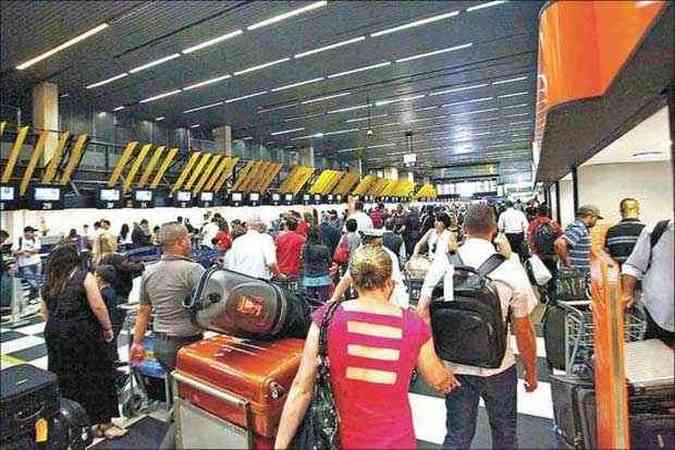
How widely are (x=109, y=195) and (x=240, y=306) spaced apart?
9.58m

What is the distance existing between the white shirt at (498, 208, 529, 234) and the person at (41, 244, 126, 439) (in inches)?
282

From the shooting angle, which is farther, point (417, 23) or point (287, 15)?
point (417, 23)

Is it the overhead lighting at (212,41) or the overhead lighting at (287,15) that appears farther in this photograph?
the overhead lighting at (212,41)

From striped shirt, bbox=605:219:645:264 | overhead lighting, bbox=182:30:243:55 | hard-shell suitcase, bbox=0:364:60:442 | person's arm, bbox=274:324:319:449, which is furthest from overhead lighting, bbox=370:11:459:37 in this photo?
hard-shell suitcase, bbox=0:364:60:442

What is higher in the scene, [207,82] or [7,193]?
[207,82]

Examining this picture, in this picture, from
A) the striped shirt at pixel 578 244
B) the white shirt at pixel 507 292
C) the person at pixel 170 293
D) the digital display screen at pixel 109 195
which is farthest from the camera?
the digital display screen at pixel 109 195

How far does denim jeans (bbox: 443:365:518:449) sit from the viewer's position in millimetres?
1777

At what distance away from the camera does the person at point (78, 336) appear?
2625 mm

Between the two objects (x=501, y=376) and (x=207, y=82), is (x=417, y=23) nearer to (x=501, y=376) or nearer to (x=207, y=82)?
(x=207, y=82)

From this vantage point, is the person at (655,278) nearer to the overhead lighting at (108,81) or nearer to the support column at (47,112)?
the overhead lighting at (108,81)

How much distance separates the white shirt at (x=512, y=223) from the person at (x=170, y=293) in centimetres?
687

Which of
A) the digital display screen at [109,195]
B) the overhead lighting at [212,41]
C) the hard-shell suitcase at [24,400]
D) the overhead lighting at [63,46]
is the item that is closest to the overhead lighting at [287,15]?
the overhead lighting at [212,41]

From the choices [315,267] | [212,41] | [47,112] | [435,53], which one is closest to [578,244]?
[315,267]

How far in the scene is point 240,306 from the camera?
4.41 ft
